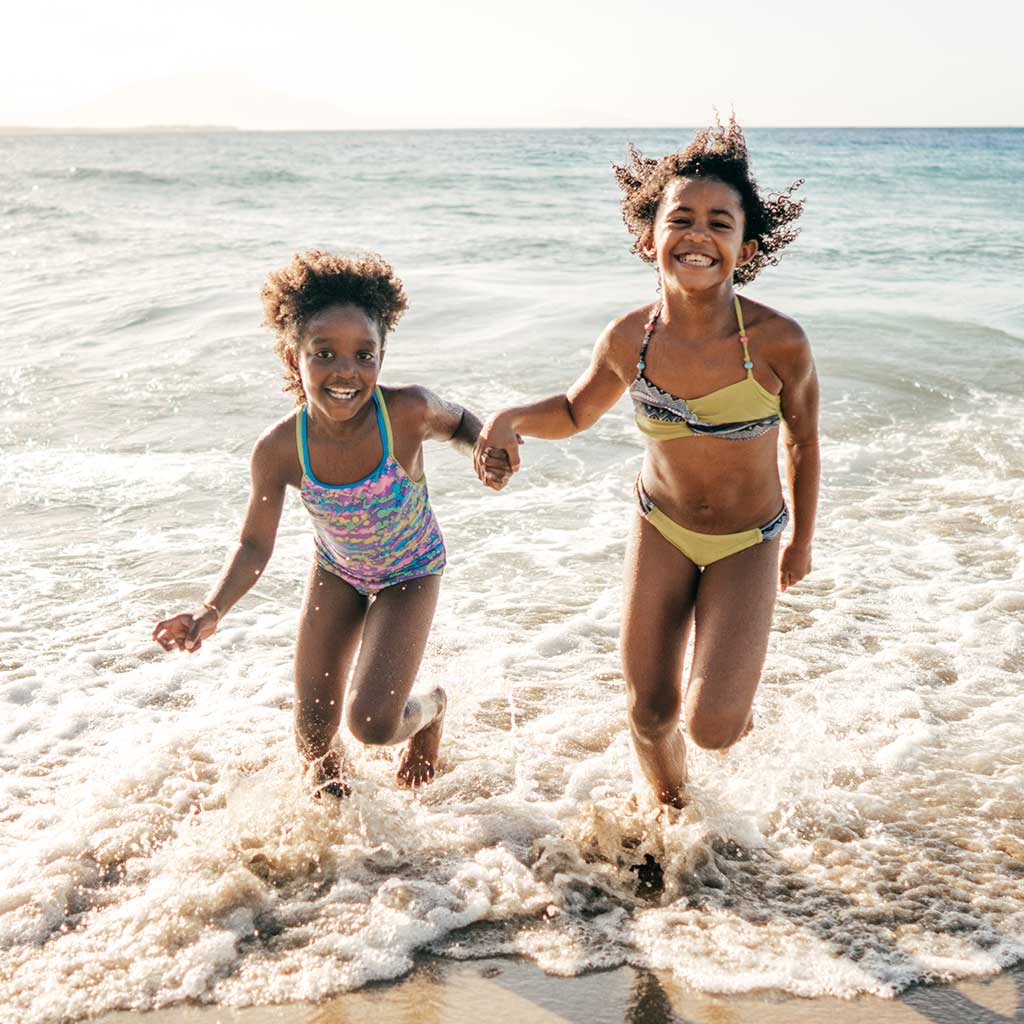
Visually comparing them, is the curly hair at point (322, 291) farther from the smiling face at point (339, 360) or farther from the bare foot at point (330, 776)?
the bare foot at point (330, 776)

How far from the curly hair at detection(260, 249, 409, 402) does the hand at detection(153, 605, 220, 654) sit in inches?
39.1

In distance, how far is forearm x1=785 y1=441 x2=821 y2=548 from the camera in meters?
3.79

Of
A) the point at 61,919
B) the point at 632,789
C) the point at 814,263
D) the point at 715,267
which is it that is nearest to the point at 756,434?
the point at 715,267

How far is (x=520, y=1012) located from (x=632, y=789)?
4.13 feet

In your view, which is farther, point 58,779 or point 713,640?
point 58,779

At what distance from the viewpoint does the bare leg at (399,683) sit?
12.6 feet

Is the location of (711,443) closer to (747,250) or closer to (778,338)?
(778,338)

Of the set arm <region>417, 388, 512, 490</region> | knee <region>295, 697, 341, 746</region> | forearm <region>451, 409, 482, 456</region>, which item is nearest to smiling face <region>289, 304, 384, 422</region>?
arm <region>417, 388, 512, 490</region>

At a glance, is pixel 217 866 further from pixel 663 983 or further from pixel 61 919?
pixel 663 983

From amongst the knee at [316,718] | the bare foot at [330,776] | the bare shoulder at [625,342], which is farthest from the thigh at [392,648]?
the bare shoulder at [625,342]

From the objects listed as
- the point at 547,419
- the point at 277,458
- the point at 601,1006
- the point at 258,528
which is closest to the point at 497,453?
the point at 547,419

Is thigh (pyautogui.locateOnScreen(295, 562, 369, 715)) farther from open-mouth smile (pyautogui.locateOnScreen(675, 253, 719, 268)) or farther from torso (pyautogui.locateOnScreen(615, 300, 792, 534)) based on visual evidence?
open-mouth smile (pyautogui.locateOnScreen(675, 253, 719, 268))

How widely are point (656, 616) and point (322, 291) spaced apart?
1.57 metres

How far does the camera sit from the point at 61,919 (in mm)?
3471
